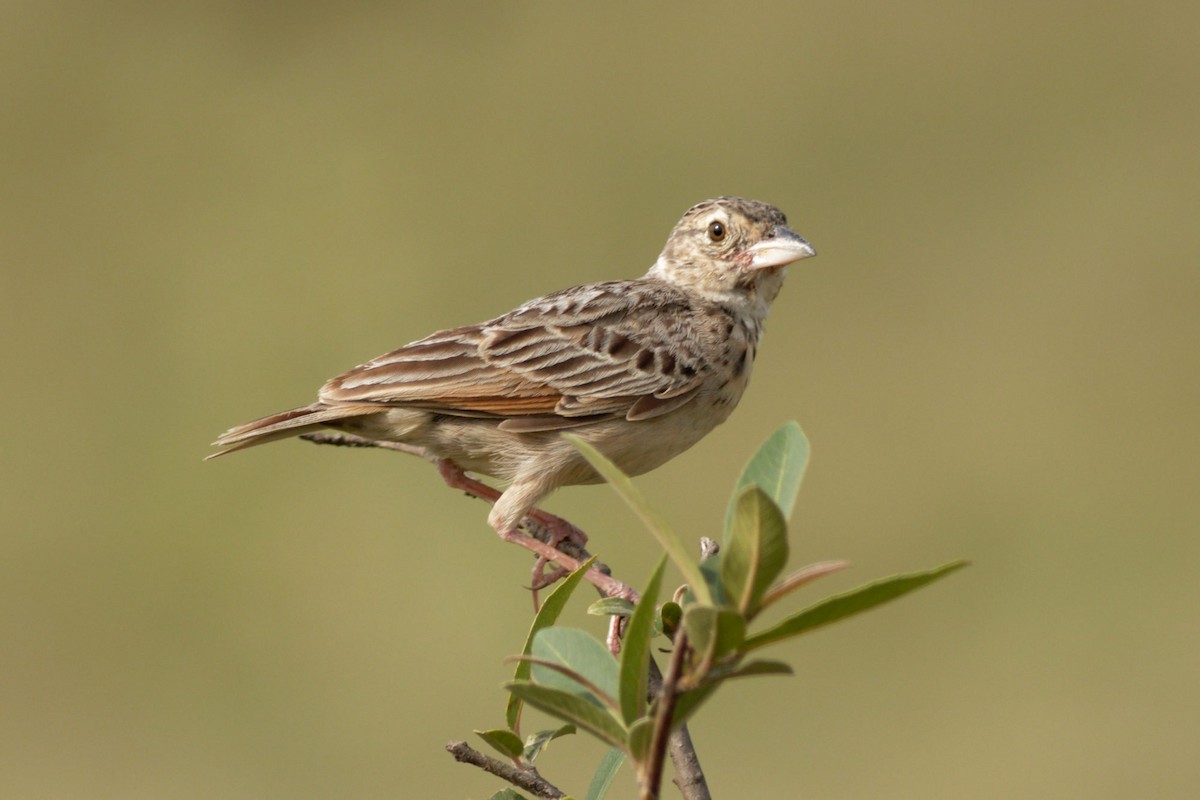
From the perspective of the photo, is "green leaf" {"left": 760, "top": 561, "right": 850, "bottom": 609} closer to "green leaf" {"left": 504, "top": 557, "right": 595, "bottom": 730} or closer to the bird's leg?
"green leaf" {"left": 504, "top": 557, "right": 595, "bottom": 730}

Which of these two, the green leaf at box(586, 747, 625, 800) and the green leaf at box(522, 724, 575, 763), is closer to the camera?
the green leaf at box(586, 747, 625, 800)

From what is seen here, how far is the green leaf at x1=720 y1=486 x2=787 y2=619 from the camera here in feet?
4.18

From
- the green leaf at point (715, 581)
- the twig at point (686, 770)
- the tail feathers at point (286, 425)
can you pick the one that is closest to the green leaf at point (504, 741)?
the twig at point (686, 770)

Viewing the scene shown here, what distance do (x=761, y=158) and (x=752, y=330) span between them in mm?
7440

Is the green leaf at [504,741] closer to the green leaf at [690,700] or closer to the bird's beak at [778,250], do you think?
the green leaf at [690,700]

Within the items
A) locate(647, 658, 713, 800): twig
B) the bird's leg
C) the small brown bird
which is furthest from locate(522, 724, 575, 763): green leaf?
the bird's leg

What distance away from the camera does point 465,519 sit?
11.0 m

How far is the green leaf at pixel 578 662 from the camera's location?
1.62m

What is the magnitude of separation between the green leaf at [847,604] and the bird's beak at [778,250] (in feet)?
10.8

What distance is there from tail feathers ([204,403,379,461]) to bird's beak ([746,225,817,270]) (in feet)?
4.88

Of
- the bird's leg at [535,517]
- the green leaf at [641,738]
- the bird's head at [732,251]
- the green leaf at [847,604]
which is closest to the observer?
the green leaf at [847,604]

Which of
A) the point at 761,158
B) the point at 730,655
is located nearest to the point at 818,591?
the point at 761,158

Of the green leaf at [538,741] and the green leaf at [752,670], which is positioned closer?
the green leaf at [752,670]

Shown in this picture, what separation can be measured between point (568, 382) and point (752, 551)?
3084mm
